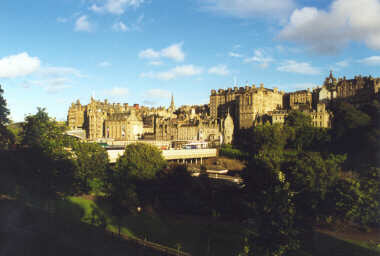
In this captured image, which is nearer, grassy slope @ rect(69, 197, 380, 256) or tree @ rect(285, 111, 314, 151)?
grassy slope @ rect(69, 197, 380, 256)

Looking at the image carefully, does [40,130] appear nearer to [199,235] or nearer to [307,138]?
[199,235]

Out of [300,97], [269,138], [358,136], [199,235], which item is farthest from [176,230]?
[300,97]

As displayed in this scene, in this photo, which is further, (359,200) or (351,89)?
(351,89)

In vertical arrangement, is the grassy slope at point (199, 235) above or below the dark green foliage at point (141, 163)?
below

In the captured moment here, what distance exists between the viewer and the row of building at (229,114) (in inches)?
4518

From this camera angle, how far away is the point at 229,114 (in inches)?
5472

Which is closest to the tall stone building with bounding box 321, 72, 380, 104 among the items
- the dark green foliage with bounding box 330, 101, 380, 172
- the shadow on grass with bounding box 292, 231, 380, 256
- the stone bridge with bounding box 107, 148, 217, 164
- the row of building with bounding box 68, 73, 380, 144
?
the row of building with bounding box 68, 73, 380, 144

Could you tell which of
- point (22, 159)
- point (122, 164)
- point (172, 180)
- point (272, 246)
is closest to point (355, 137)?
point (172, 180)

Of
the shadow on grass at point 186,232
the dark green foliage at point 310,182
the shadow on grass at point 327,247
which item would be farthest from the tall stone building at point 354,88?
the shadow on grass at point 186,232

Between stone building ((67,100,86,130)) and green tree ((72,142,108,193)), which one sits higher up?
stone building ((67,100,86,130))

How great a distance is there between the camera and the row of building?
114756mm

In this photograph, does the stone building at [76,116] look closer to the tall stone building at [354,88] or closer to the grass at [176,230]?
the tall stone building at [354,88]

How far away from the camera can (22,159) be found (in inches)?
2120

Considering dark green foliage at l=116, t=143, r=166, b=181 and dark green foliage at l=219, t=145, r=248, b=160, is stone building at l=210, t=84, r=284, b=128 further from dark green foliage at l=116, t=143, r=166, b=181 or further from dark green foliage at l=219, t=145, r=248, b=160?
dark green foliage at l=116, t=143, r=166, b=181
